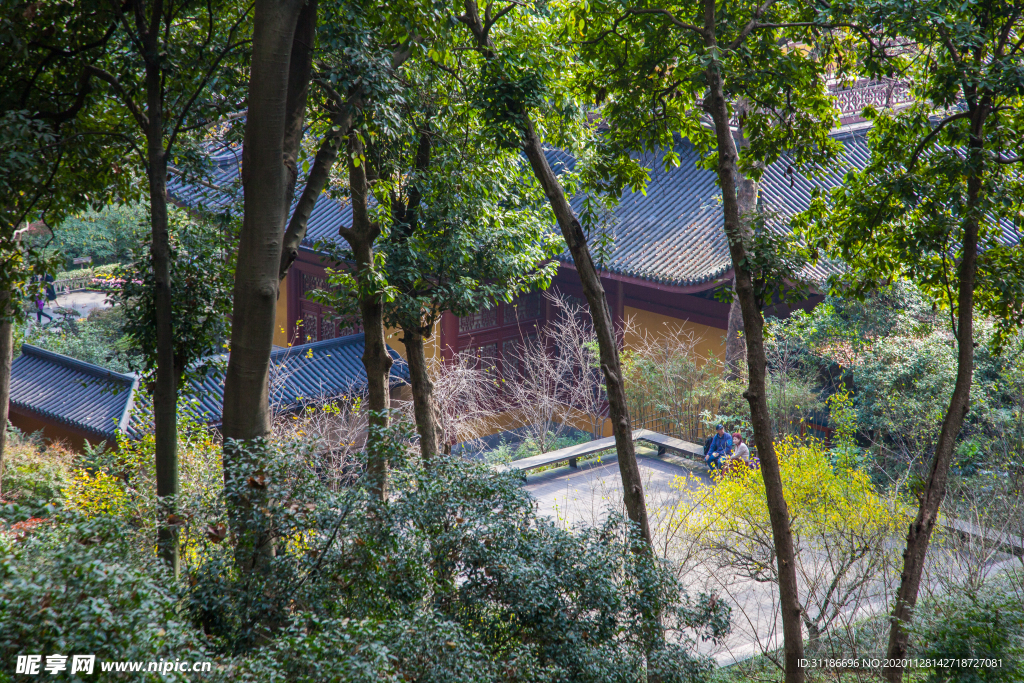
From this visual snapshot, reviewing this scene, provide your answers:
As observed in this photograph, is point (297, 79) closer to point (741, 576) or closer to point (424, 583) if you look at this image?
point (424, 583)

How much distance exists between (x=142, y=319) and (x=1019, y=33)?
22.3 ft

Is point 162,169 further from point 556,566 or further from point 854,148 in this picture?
point 854,148

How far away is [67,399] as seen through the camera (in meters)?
10.6

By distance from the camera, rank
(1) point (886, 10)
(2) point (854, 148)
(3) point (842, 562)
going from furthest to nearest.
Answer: (2) point (854, 148), (3) point (842, 562), (1) point (886, 10)

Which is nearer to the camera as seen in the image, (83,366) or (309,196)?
(309,196)

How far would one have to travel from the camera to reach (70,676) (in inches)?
93.3

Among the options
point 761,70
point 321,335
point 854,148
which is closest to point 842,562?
A: point 761,70

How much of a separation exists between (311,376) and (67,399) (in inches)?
131

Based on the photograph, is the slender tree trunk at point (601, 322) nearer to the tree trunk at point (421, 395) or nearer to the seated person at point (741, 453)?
the tree trunk at point (421, 395)

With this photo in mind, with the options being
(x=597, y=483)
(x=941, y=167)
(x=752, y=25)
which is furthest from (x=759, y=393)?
(x=597, y=483)

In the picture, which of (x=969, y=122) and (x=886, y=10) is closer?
(x=886, y=10)

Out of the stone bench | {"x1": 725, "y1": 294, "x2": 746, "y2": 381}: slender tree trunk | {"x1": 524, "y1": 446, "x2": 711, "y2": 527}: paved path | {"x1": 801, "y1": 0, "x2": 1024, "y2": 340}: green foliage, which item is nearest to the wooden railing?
the stone bench

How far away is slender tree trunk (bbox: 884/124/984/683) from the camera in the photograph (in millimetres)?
5277

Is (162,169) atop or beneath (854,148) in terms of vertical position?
beneath
